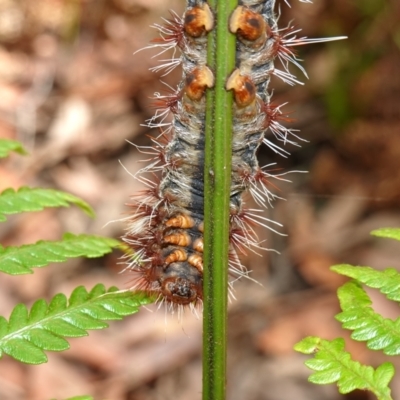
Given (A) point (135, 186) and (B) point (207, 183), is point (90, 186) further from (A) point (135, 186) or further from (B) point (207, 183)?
(B) point (207, 183)

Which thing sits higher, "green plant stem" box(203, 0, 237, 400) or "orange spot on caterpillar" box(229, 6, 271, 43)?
"orange spot on caterpillar" box(229, 6, 271, 43)

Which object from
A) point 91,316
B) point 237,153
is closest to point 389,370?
point 237,153

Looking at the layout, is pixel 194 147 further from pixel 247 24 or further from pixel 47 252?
pixel 47 252

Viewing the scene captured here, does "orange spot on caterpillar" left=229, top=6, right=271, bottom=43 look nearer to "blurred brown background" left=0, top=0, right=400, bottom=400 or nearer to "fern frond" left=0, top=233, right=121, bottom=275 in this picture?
"fern frond" left=0, top=233, right=121, bottom=275

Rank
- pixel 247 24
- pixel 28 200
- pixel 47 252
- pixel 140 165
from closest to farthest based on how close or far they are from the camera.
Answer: pixel 247 24, pixel 47 252, pixel 28 200, pixel 140 165

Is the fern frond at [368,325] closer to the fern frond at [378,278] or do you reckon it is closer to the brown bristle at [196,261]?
the fern frond at [378,278]

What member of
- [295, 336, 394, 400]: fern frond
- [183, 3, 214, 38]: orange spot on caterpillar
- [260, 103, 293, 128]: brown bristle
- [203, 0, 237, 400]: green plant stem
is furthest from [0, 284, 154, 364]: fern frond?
[183, 3, 214, 38]: orange spot on caterpillar

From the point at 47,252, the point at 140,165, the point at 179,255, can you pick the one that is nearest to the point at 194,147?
the point at 179,255
